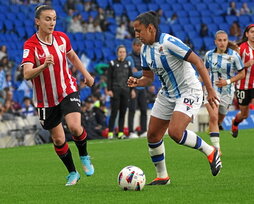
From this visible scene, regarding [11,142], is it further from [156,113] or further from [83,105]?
[156,113]

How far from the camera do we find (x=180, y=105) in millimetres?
8359

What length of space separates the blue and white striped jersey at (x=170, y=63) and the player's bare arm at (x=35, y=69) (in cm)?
112

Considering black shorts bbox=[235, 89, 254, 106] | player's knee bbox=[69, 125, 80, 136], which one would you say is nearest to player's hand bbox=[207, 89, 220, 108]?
player's knee bbox=[69, 125, 80, 136]

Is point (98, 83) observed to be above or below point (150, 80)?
below

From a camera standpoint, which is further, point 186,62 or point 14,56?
point 14,56

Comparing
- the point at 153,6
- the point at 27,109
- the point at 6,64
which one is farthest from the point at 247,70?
the point at 153,6

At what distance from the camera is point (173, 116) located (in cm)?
833

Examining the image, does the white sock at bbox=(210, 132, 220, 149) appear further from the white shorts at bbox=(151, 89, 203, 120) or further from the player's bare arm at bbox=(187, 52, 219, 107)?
the player's bare arm at bbox=(187, 52, 219, 107)

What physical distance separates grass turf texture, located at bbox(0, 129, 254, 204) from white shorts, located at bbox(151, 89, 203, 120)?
83 cm

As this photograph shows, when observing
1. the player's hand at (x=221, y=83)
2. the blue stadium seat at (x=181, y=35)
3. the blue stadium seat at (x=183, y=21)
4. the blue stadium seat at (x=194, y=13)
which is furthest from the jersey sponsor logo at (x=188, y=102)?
the blue stadium seat at (x=194, y=13)

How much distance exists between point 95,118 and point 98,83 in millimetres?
3916

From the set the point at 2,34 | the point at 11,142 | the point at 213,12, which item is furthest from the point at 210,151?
the point at 213,12

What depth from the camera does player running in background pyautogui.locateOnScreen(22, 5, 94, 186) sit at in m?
8.65

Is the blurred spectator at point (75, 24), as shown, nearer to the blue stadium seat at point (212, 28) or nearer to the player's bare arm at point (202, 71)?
the blue stadium seat at point (212, 28)
